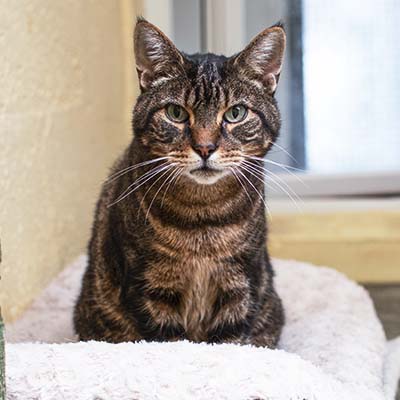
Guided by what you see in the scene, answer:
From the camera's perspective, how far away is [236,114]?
5.24 ft

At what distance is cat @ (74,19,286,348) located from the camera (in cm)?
158

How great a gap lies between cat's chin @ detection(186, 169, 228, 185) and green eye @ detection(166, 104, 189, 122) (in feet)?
0.35

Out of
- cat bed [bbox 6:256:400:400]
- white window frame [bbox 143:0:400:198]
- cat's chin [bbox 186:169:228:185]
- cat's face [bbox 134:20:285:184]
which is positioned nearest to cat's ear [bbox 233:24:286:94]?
cat's face [bbox 134:20:285:184]

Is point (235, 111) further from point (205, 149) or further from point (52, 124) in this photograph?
point (52, 124)

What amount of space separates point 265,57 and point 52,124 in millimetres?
735

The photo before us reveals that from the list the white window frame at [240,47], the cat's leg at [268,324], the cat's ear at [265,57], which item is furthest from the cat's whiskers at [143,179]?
the white window frame at [240,47]

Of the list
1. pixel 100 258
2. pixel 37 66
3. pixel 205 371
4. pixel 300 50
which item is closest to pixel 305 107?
pixel 300 50

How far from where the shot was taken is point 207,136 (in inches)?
60.0

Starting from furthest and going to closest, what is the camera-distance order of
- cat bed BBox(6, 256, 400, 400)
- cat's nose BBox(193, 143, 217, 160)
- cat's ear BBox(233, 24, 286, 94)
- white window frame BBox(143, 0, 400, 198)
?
white window frame BBox(143, 0, 400, 198) → cat's ear BBox(233, 24, 286, 94) → cat's nose BBox(193, 143, 217, 160) → cat bed BBox(6, 256, 400, 400)

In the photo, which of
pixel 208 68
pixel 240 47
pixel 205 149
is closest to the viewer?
pixel 205 149

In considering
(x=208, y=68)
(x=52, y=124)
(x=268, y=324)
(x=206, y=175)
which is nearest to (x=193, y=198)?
(x=206, y=175)

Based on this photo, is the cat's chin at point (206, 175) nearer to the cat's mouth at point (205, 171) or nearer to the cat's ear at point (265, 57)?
the cat's mouth at point (205, 171)

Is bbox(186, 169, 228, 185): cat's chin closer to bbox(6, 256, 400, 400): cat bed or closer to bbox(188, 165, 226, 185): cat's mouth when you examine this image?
bbox(188, 165, 226, 185): cat's mouth

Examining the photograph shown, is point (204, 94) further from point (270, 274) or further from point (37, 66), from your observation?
point (37, 66)
